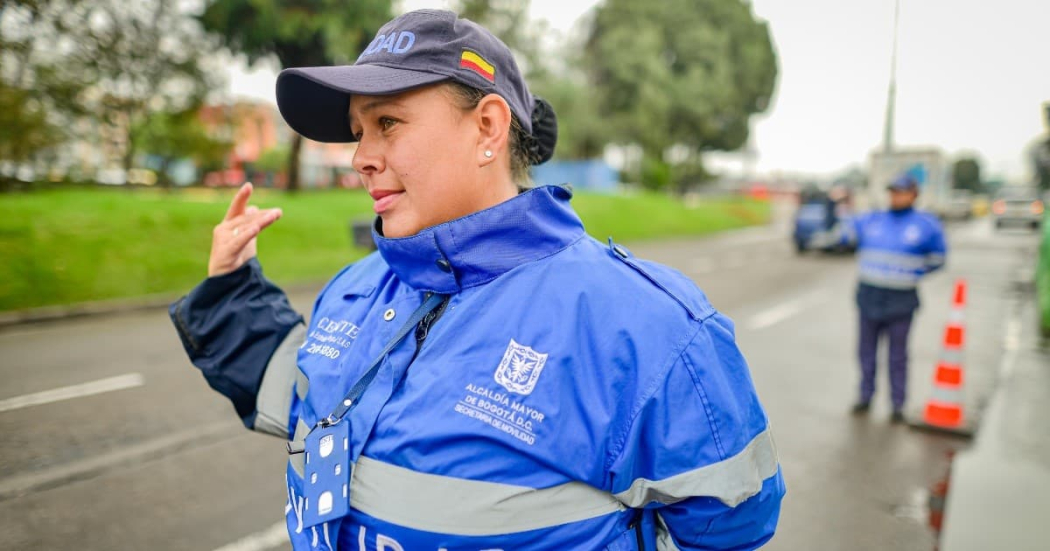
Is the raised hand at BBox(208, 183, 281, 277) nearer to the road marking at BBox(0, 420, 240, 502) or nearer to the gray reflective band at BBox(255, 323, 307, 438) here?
the gray reflective band at BBox(255, 323, 307, 438)

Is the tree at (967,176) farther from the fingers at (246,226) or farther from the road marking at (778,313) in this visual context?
the fingers at (246,226)

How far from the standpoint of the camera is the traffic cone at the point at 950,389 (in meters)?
5.52

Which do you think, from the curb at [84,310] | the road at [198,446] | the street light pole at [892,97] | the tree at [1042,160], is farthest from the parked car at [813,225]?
the street light pole at [892,97]

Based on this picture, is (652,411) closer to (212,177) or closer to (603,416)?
(603,416)

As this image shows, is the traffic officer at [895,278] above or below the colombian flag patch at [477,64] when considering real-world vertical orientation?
below

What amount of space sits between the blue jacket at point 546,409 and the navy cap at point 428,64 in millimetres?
248

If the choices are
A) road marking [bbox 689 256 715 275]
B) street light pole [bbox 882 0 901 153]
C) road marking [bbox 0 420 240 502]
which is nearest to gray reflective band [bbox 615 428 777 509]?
street light pole [bbox 882 0 901 153]

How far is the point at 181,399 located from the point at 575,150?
35041 millimetres

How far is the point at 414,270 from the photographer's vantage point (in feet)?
4.70

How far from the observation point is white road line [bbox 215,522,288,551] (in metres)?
3.44

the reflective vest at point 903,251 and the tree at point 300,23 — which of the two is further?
the tree at point 300,23

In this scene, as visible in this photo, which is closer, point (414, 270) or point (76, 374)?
point (414, 270)

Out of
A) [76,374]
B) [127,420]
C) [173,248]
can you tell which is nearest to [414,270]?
[127,420]

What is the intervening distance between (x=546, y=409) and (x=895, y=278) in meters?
5.43
